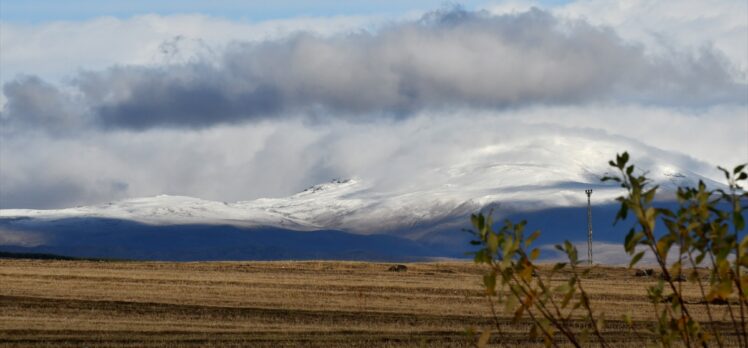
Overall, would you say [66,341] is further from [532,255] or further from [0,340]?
[532,255]

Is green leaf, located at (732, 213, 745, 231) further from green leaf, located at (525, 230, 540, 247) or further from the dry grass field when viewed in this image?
the dry grass field

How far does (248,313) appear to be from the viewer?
40.5 metres

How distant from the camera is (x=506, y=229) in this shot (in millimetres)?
6145

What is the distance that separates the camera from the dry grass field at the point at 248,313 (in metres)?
30.1

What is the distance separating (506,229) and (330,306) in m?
40.3

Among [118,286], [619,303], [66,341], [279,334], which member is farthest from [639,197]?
[118,286]

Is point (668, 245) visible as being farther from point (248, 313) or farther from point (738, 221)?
point (248, 313)

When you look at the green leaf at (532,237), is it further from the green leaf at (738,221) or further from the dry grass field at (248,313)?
the dry grass field at (248,313)

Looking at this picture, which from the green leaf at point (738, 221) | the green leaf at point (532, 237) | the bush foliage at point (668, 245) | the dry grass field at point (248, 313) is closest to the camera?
the green leaf at point (738, 221)

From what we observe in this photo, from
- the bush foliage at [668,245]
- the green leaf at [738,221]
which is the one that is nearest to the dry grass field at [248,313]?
the bush foliage at [668,245]

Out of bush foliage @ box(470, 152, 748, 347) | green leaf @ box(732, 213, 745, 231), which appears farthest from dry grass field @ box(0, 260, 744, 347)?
green leaf @ box(732, 213, 745, 231)

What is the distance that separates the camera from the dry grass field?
98.8 feet

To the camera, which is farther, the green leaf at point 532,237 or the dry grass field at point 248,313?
the dry grass field at point 248,313

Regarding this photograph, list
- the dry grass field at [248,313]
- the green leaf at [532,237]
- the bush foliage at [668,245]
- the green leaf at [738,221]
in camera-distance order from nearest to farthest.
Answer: the green leaf at [738,221] < the bush foliage at [668,245] < the green leaf at [532,237] < the dry grass field at [248,313]
